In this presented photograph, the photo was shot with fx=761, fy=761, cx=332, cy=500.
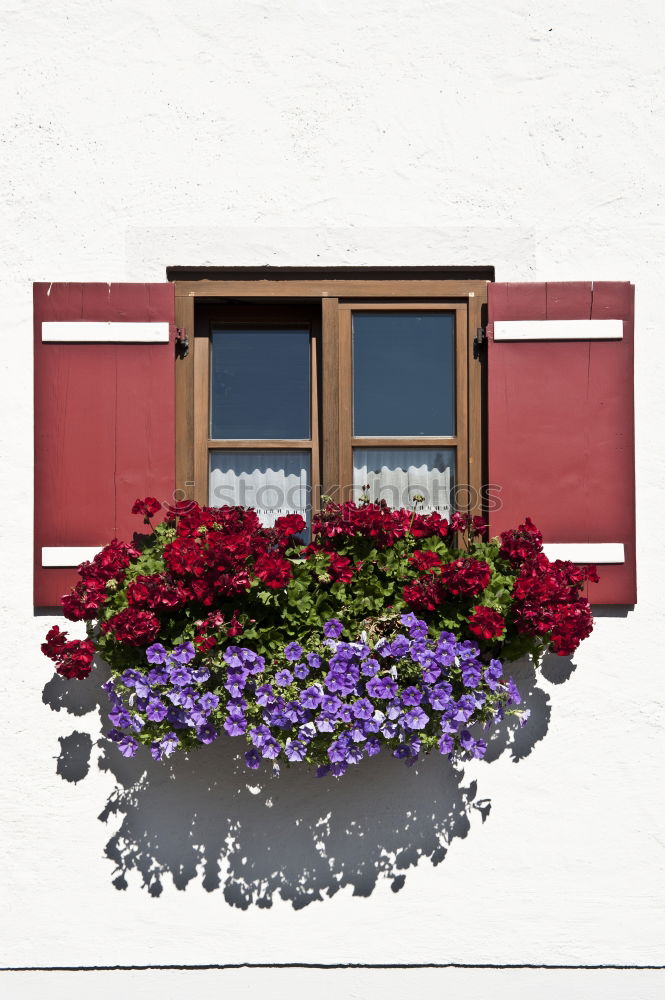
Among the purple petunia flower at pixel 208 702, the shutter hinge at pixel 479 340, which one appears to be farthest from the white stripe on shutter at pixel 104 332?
the purple petunia flower at pixel 208 702

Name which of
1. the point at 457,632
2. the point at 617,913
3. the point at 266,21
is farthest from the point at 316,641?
the point at 266,21

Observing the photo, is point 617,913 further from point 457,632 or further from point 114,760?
point 114,760

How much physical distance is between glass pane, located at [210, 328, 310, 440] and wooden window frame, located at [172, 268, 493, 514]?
4.5 inches

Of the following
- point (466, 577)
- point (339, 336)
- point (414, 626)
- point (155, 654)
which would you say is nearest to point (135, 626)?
point (155, 654)

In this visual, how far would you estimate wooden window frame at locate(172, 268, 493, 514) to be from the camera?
103 inches

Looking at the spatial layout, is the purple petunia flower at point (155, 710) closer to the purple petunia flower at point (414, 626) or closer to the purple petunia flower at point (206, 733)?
the purple petunia flower at point (206, 733)

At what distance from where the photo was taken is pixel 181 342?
101 inches

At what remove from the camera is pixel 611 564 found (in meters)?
2.48

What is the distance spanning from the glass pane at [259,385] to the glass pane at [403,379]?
20cm

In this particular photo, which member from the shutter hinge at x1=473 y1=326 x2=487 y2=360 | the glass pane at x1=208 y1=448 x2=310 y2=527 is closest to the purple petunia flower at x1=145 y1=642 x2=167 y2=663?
the glass pane at x1=208 y1=448 x2=310 y2=527

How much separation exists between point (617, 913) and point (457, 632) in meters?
1.08

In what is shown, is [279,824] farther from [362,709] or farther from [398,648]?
[398,648]

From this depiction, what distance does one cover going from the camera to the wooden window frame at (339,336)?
2.60 m

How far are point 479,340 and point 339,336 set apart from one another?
0.48 metres
